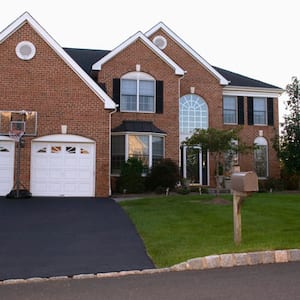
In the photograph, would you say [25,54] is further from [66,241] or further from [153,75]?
[66,241]

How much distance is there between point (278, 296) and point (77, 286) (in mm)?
2812

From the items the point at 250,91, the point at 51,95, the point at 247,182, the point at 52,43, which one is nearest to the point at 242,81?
the point at 250,91

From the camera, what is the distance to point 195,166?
81.8 feet

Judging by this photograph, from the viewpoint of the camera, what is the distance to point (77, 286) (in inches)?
263

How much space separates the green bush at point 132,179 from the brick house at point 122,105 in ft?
2.89

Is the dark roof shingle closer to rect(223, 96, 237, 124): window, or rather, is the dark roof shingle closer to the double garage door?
rect(223, 96, 237, 124): window

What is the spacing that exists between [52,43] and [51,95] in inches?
83.1

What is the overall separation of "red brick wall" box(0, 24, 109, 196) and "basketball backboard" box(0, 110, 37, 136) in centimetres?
25

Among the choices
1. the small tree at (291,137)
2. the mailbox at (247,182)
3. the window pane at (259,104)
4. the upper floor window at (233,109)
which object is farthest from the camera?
the window pane at (259,104)

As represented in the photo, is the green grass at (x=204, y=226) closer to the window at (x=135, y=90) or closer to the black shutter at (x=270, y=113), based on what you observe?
the window at (x=135, y=90)

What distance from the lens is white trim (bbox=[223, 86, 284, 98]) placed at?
26281 millimetres

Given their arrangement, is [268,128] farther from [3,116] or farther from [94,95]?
[3,116]

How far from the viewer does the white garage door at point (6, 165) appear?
59.4ft

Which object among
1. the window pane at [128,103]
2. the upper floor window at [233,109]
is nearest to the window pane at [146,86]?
the window pane at [128,103]
